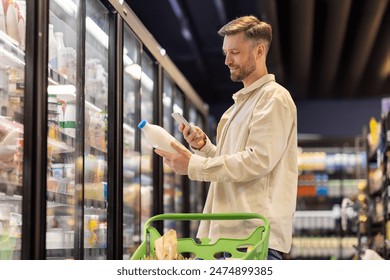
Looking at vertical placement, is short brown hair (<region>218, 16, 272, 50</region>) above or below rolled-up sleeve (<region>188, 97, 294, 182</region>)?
above

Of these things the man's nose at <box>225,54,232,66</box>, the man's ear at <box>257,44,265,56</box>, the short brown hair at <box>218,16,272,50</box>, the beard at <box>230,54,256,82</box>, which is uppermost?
the short brown hair at <box>218,16,272,50</box>

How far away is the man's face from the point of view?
118 inches

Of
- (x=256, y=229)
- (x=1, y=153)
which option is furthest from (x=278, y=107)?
(x=1, y=153)

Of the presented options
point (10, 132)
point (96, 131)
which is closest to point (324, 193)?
point (96, 131)

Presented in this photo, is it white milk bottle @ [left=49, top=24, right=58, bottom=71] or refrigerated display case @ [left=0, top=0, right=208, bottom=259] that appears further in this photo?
white milk bottle @ [left=49, top=24, right=58, bottom=71]

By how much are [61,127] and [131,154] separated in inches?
55.4

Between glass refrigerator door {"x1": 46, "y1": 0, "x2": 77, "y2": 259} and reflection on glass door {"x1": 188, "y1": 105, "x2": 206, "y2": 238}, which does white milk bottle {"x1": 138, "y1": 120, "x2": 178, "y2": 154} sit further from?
reflection on glass door {"x1": 188, "y1": 105, "x2": 206, "y2": 238}

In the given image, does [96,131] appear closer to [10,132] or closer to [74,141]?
[74,141]

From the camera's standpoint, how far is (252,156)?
2.78m

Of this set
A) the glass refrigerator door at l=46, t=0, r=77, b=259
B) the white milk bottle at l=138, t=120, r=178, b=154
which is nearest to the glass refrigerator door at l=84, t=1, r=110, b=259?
the glass refrigerator door at l=46, t=0, r=77, b=259

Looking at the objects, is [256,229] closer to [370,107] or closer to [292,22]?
[292,22]

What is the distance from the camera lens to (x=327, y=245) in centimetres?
1193

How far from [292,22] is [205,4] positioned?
119 cm

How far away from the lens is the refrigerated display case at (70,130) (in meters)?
3.02
